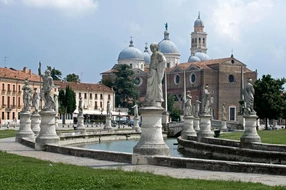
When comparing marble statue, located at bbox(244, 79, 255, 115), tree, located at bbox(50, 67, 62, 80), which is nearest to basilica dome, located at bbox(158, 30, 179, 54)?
tree, located at bbox(50, 67, 62, 80)

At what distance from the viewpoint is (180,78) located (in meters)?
127

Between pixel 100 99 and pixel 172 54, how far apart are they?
36.0 meters

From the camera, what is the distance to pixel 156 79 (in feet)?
58.6

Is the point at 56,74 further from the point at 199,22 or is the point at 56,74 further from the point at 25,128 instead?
the point at 25,128

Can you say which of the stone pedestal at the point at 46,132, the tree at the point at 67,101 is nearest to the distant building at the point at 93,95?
the tree at the point at 67,101

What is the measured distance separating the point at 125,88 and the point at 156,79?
10496 cm

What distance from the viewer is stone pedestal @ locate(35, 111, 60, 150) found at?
2498cm

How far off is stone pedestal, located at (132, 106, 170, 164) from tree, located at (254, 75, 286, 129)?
2000 inches

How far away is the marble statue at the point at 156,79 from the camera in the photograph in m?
17.9

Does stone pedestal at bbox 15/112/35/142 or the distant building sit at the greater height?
the distant building

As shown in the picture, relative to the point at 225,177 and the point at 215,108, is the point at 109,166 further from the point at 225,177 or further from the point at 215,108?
the point at 215,108

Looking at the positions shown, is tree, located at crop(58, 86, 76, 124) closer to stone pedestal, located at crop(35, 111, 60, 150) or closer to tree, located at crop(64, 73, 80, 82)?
tree, located at crop(64, 73, 80, 82)

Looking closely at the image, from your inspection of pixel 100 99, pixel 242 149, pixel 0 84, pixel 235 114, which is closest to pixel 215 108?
pixel 235 114

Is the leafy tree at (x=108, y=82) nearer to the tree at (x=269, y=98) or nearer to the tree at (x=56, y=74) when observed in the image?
the tree at (x=56, y=74)
